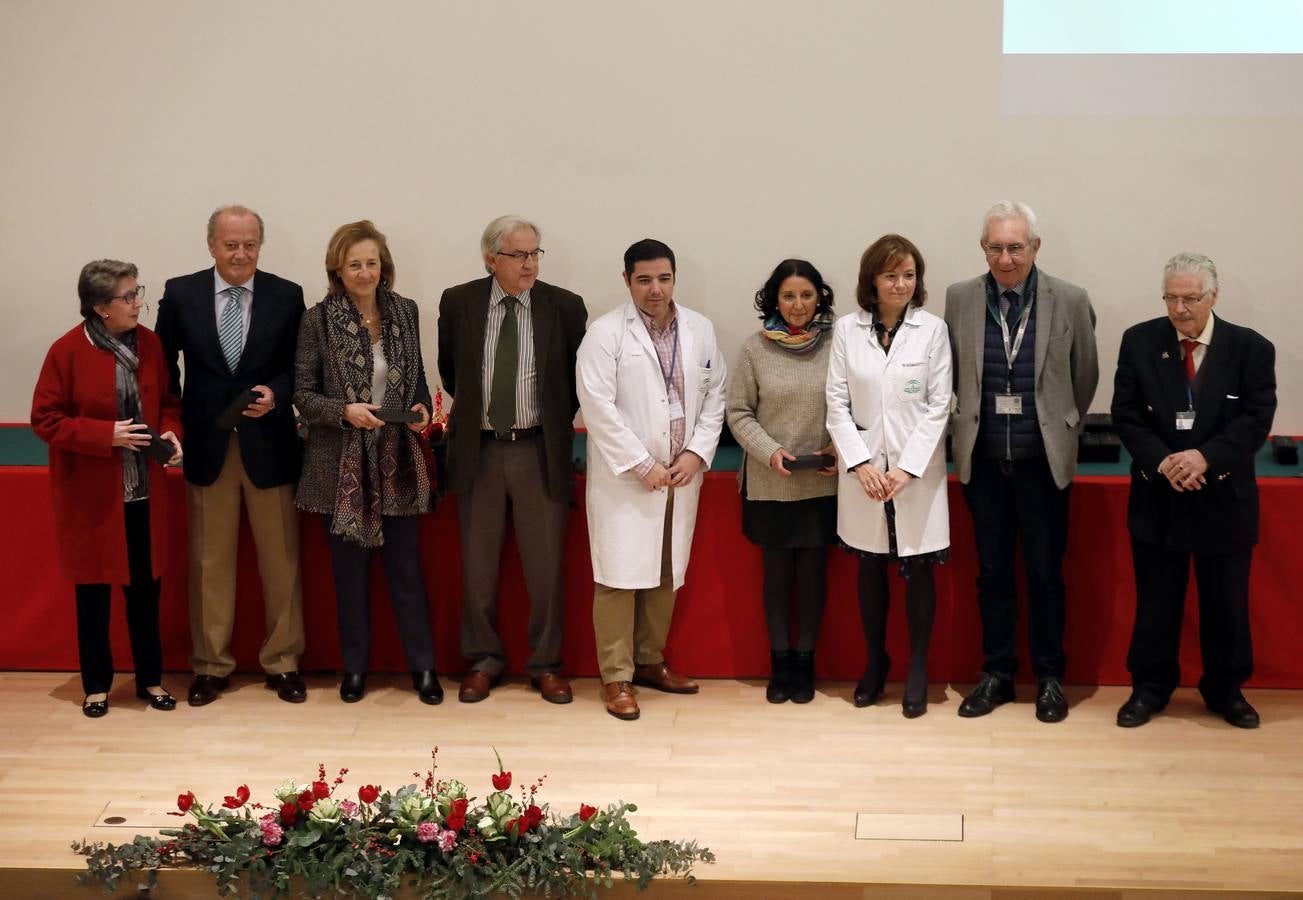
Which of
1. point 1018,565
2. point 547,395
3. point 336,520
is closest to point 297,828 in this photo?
point 336,520

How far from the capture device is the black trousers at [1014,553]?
431 centimetres

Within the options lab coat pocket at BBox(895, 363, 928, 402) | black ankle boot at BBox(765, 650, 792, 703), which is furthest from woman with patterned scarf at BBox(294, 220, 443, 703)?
lab coat pocket at BBox(895, 363, 928, 402)

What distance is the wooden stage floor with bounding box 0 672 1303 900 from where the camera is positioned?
139 inches

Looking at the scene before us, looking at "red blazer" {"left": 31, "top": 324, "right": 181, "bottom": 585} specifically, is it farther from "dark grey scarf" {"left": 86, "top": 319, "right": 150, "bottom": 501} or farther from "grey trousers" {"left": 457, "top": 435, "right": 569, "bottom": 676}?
"grey trousers" {"left": 457, "top": 435, "right": 569, "bottom": 676}

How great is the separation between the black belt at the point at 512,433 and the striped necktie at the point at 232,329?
74 cm

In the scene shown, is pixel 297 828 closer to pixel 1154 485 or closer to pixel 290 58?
pixel 1154 485

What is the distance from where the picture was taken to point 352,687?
4656mm

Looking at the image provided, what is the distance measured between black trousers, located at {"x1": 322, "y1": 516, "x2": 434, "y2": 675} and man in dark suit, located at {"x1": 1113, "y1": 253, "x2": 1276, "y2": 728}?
203 centimetres

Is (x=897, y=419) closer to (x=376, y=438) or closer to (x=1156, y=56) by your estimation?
(x=376, y=438)

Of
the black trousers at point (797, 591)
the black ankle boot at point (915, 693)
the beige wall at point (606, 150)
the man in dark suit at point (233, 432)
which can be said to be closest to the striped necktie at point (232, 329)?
the man in dark suit at point (233, 432)

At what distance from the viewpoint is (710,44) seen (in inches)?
200

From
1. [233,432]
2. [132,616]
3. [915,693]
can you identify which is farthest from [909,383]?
[132,616]

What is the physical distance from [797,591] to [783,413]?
55 centimetres

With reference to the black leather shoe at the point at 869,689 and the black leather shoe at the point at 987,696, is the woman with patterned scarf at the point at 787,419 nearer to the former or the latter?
the black leather shoe at the point at 869,689
